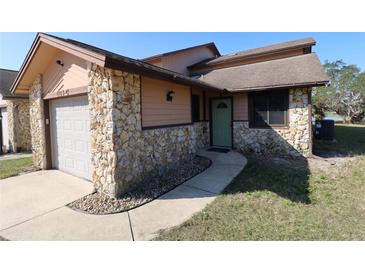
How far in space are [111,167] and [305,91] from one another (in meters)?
7.66

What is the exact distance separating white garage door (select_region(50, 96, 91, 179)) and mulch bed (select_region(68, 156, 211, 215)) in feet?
4.94

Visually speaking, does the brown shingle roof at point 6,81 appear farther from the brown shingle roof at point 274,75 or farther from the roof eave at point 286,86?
the roof eave at point 286,86

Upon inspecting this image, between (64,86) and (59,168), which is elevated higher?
(64,86)

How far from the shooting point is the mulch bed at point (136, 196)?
4434mm

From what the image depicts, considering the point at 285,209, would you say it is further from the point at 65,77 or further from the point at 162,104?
the point at 65,77

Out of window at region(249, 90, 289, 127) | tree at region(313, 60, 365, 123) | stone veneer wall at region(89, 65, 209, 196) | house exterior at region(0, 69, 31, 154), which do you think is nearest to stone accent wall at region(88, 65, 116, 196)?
stone veneer wall at region(89, 65, 209, 196)

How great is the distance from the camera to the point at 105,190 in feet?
16.3

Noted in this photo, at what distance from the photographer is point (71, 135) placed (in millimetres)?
6410

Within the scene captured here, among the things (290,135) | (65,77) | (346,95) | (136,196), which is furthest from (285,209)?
(346,95)

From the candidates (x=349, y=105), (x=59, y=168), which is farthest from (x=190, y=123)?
(x=349, y=105)

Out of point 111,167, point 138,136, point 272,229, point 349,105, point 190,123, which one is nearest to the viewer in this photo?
point 272,229
